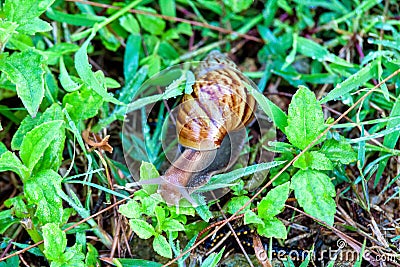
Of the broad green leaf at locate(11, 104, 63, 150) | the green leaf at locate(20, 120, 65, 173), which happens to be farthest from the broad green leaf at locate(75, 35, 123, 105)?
the green leaf at locate(20, 120, 65, 173)

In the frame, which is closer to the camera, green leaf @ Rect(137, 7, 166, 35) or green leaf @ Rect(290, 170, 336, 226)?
green leaf @ Rect(290, 170, 336, 226)

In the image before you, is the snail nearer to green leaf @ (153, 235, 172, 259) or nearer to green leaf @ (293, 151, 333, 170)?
green leaf @ (153, 235, 172, 259)

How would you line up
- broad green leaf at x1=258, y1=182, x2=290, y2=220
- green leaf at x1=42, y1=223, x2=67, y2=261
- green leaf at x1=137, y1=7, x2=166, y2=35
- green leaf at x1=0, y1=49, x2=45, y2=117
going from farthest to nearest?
green leaf at x1=137, y1=7, x2=166, y2=35
green leaf at x1=0, y1=49, x2=45, y2=117
broad green leaf at x1=258, y1=182, x2=290, y2=220
green leaf at x1=42, y1=223, x2=67, y2=261

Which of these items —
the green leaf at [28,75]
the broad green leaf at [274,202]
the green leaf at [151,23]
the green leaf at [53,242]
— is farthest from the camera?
the green leaf at [151,23]

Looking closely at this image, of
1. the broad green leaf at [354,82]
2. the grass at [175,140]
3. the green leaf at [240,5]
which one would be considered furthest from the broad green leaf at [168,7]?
the broad green leaf at [354,82]

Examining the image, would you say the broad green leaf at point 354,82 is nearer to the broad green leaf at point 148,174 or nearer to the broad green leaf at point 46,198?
the broad green leaf at point 148,174

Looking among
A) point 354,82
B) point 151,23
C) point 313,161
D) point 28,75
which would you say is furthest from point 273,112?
point 28,75

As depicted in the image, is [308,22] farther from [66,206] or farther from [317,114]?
[66,206]
